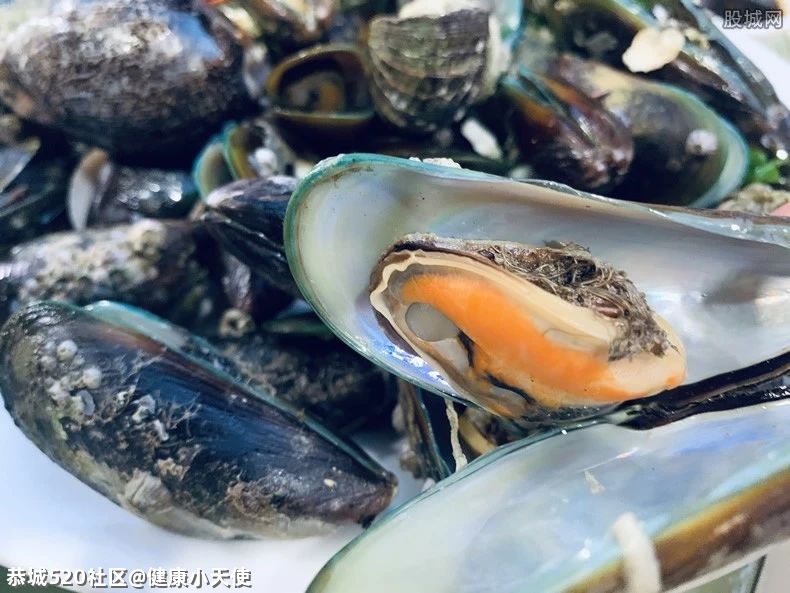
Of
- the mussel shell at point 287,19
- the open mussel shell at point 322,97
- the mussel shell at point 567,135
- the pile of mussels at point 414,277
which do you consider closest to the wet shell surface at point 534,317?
the pile of mussels at point 414,277

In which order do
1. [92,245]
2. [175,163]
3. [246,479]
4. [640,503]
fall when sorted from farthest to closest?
1. [175,163]
2. [92,245]
3. [246,479]
4. [640,503]

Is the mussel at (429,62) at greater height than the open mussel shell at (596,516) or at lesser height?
greater

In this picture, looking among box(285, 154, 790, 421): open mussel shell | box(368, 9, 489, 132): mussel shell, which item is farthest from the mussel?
box(285, 154, 790, 421): open mussel shell

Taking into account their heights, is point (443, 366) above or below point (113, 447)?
above

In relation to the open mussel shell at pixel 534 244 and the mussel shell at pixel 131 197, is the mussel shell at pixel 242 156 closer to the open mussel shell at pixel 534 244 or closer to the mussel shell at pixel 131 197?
the mussel shell at pixel 131 197

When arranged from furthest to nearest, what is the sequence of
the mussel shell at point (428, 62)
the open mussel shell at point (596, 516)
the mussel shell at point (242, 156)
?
1. the mussel shell at point (242, 156)
2. the mussel shell at point (428, 62)
3. the open mussel shell at point (596, 516)

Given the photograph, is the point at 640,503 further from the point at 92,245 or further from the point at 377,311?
the point at 92,245

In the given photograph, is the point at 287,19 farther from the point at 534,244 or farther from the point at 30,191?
the point at 534,244

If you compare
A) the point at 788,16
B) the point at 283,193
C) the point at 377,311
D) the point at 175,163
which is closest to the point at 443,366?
the point at 377,311
